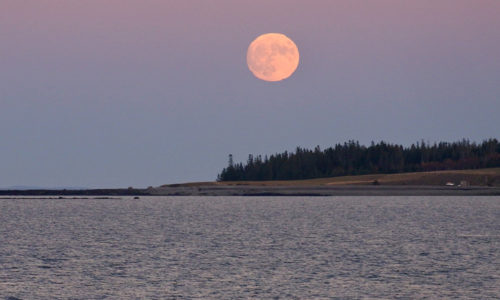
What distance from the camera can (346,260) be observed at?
59.5 m

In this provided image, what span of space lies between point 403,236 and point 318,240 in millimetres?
11259

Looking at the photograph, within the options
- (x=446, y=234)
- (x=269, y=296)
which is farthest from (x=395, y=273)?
(x=446, y=234)

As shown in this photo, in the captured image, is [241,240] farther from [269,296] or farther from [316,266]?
[269,296]

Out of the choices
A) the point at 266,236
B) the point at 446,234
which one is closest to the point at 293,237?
the point at 266,236

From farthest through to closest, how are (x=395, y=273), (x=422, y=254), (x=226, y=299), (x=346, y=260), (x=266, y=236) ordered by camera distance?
(x=266, y=236) < (x=422, y=254) < (x=346, y=260) < (x=395, y=273) < (x=226, y=299)

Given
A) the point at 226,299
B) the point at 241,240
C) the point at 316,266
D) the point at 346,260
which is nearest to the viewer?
the point at 226,299

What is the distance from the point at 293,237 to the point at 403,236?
12.2m

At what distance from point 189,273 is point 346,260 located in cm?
1388

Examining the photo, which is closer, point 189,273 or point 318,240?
point 189,273

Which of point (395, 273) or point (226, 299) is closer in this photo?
point (226, 299)

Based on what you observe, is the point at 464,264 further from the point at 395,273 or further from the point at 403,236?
the point at 403,236

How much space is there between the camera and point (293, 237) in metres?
83.2

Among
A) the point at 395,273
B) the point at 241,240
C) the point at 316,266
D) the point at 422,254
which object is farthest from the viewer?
the point at 241,240

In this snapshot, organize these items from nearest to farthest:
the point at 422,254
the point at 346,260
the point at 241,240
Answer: the point at 346,260
the point at 422,254
the point at 241,240
